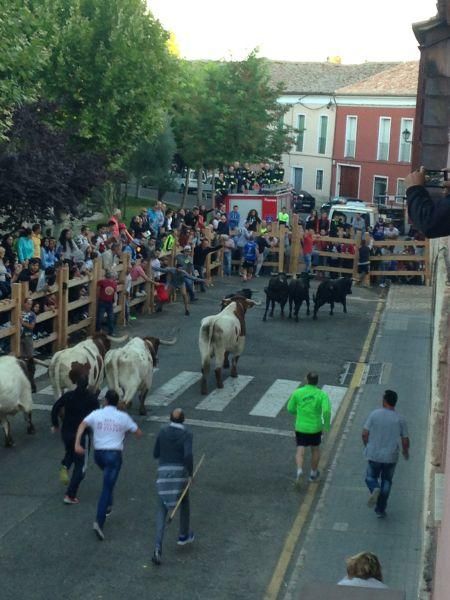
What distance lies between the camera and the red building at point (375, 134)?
58.2m

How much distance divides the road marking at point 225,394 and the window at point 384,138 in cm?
4163

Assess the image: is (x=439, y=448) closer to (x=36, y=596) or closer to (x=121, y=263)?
(x=36, y=596)

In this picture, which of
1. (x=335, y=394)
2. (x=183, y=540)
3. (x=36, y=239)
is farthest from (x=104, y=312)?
(x=183, y=540)

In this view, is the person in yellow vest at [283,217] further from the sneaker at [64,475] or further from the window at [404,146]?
the sneaker at [64,475]

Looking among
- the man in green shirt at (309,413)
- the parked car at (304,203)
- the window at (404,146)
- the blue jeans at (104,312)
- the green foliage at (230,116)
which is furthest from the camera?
the parked car at (304,203)

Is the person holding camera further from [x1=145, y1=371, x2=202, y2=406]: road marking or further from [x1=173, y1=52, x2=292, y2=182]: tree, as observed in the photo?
[x1=173, y1=52, x2=292, y2=182]: tree

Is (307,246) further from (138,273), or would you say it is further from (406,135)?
(406,135)

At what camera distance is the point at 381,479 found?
12.9 meters

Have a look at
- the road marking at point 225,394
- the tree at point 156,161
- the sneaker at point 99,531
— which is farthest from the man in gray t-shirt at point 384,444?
the tree at point 156,161

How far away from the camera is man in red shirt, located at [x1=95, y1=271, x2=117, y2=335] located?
72.8 ft

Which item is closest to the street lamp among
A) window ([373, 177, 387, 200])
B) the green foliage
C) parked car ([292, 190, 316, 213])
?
window ([373, 177, 387, 200])

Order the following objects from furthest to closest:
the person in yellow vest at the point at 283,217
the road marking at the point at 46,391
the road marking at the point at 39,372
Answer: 1. the person in yellow vest at the point at 283,217
2. the road marking at the point at 39,372
3. the road marking at the point at 46,391

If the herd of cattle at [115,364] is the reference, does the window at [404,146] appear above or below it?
above

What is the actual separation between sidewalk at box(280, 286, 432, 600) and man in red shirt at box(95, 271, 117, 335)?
573 cm
